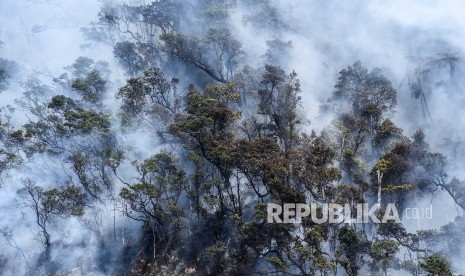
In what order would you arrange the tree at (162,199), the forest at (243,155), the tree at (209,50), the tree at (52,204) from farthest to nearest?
the tree at (209,50) < the tree at (52,204) < the tree at (162,199) < the forest at (243,155)

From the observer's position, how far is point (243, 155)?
1237 inches

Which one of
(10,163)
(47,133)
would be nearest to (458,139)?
(47,133)

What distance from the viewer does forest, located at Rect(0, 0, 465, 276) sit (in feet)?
102

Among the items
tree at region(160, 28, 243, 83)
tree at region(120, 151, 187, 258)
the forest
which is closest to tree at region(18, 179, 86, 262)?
the forest

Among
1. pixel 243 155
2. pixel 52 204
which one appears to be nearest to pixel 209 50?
pixel 243 155

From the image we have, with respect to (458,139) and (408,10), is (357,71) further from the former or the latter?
(408,10)

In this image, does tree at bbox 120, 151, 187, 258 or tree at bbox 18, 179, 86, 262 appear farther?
tree at bbox 18, 179, 86, 262

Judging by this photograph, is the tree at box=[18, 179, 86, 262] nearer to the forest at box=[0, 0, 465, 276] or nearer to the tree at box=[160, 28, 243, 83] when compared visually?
the forest at box=[0, 0, 465, 276]

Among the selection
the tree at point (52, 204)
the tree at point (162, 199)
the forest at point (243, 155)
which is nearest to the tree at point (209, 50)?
the forest at point (243, 155)

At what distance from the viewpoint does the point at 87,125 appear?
36.9m

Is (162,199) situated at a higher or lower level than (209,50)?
lower

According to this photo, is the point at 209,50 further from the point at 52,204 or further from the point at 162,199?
the point at 52,204

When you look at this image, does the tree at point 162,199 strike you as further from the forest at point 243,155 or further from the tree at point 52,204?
the tree at point 52,204

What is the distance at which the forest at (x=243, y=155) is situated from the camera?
102 feet
